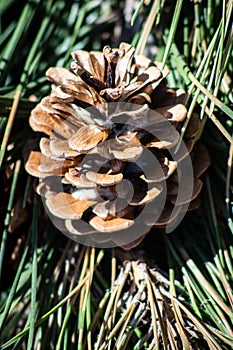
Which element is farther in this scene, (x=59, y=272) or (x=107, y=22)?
(x=107, y=22)

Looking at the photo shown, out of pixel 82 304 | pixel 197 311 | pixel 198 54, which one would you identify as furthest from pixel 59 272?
pixel 198 54

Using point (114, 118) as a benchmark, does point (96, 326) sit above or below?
below

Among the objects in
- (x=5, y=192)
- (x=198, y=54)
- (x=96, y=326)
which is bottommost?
(x=96, y=326)

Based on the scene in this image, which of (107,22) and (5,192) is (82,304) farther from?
(107,22)

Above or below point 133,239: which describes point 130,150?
above

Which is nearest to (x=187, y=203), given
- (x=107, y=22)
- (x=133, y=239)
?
(x=133, y=239)

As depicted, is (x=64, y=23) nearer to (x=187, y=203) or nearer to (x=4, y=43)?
(x=4, y=43)
